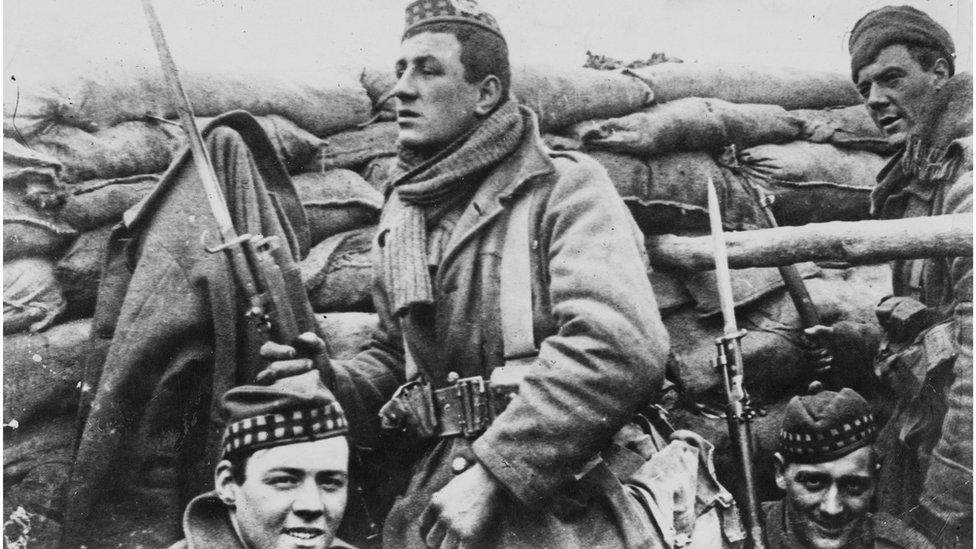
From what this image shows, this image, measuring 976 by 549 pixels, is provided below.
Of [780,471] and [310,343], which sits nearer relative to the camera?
[310,343]

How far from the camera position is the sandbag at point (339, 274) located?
5.09 m

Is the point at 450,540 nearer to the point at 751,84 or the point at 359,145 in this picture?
the point at 359,145

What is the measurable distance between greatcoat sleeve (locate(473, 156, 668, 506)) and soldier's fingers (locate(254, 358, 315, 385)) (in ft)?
2.23

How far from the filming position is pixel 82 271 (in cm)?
488

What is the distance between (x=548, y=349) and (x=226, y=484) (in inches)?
47.5

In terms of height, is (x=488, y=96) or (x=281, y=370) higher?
(x=488, y=96)

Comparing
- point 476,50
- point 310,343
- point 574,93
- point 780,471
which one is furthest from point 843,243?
point 310,343

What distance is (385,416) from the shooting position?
4754 mm

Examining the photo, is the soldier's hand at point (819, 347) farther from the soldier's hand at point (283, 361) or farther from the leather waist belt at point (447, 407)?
the soldier's hand at point (283, 361)

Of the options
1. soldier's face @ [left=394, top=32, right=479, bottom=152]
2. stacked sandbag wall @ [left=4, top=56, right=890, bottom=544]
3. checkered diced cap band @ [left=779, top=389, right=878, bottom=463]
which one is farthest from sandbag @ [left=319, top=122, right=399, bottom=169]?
checkered diced cap band @ [left=779, top=389, right=878, bottom=463]

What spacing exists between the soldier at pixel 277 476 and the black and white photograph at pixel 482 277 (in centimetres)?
1

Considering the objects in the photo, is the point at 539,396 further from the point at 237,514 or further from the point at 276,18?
the point at 276,18

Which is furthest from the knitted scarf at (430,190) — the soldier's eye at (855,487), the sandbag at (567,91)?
the soldier's eye at (855,487)

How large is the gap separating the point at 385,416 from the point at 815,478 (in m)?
1.63
